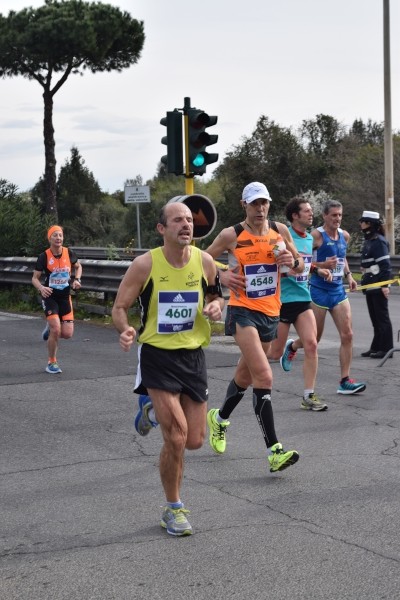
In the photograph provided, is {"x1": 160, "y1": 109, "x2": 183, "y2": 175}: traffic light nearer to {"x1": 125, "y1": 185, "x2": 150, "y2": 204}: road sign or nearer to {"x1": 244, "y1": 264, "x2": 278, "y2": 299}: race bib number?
{"x1": 244, "y1": 264, "x2": 278, "y2": 299}: race bib number

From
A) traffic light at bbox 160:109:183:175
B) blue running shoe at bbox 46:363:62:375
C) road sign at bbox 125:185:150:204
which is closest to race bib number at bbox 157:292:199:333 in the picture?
blue running shoe at bbox 46:363:62:375

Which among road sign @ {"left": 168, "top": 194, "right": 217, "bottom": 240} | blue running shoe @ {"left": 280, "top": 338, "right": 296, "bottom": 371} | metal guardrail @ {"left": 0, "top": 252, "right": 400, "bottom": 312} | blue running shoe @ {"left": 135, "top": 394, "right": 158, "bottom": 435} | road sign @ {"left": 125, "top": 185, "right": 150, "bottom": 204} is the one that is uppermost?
road sign @ {"left": 125, "top": 185, "right": 150, "bottom": 204}

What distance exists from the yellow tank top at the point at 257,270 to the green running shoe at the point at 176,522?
2.38 m

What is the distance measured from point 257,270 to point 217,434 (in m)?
1.25

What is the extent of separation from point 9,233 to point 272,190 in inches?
1107

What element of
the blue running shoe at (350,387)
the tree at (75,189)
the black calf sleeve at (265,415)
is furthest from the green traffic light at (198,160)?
the tree at (75,189)

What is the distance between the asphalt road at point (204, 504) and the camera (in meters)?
5.12

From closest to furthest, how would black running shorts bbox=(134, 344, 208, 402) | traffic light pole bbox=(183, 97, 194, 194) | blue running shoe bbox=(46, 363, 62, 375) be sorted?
black running shorts bbox=(134, 344, 208, 402) < blue running shoe bbox=(46, 363, 62, 375) < traffic light pole bbox=(183, 97, 194, 194)

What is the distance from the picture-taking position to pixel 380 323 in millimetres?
13797

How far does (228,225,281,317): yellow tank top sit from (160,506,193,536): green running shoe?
2.38m

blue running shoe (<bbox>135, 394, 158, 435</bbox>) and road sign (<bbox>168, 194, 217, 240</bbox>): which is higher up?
road sign (<bbox>168, 194, 217, 240</bbox>)

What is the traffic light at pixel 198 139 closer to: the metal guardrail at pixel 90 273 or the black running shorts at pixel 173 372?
the metal guardrail at pixel 90 273

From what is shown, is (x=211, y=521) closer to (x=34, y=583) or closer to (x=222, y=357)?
(x=34, y=583)

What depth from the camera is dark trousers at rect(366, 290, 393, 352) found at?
13.7 meters
